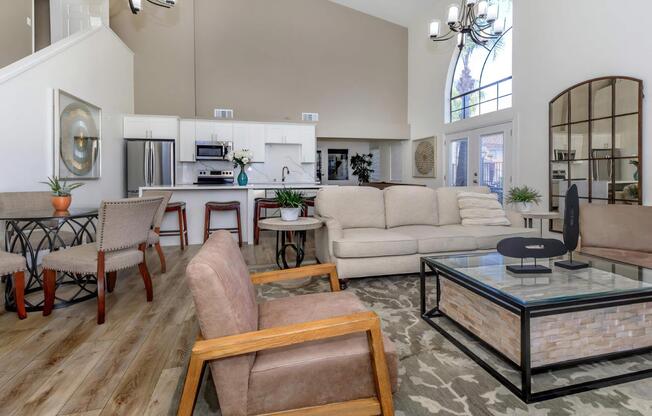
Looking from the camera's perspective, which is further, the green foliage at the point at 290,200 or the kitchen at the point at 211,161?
the kitchen at the point at 211,161

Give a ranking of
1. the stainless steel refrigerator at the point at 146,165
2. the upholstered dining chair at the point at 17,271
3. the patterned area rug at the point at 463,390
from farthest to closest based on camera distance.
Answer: the stainless steel refrigerator at the point at 146,165 → the upholstered dining chair at the point at 17,271 → the patterned area rug at the point at 463,390

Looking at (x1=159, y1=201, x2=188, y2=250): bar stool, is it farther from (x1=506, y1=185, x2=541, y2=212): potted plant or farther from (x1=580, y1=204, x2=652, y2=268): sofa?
(x1=580, y1=204, x2=652, y2=268): sofa

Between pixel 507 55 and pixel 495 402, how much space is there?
5530mm

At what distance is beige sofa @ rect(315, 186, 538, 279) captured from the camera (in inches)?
130

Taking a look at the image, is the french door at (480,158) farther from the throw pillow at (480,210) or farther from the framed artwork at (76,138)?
the framed artwork at (76,138)

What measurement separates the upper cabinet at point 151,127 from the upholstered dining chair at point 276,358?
5.79m

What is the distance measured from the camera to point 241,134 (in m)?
7.01

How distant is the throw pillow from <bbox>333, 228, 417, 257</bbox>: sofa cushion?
1050 mm

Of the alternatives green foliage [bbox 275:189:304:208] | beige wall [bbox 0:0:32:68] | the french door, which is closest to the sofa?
the french door

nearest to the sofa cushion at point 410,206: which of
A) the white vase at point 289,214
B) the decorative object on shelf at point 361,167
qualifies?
the white vase at point 289,214

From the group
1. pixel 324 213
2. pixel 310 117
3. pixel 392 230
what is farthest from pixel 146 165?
pixel 392 230

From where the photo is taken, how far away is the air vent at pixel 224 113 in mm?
7387

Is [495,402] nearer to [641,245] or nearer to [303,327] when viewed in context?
[303,327]

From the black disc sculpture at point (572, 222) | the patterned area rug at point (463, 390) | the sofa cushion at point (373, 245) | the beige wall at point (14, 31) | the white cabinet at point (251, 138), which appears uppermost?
the beige wall at point (14, 31)
